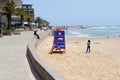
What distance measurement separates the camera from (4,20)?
236 feet

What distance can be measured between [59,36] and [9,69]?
15.9 meters

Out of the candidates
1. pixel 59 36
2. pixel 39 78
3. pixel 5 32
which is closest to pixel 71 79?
pixel 39 78

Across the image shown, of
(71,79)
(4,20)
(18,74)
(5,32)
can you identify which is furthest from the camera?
(4,20)

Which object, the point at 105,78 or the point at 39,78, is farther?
the point at 105,78

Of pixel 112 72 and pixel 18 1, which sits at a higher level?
pixel 18 1

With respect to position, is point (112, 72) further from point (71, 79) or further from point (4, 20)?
point (4, 20)

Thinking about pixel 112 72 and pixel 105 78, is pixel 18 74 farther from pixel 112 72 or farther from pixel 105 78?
pixel 112 72

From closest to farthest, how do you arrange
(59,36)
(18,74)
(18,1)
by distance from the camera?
(18,74) → (59,36) → (18,1)

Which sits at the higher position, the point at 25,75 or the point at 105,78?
the point at 25,75

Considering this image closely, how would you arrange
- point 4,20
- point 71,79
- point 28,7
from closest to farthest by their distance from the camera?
point 71,79, point 4,20, point 28,7

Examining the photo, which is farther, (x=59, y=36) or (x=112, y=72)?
(x=59, y=36)

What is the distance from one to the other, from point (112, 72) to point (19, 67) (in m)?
6.42

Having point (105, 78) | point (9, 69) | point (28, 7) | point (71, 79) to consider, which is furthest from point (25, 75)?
point (28, 7)

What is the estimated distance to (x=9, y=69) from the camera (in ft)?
40.9
